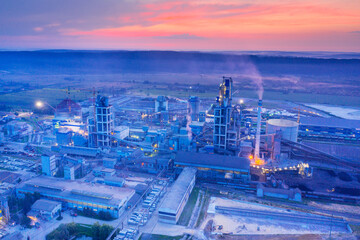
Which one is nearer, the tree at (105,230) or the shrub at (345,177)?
the tree at (105,230)

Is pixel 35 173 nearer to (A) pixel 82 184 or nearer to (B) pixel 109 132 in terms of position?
(A) pixel 82 184

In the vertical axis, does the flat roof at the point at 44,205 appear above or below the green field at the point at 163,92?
below

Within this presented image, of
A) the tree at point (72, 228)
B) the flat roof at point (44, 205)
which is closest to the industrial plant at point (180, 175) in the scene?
the flat roof at point (44, 205)

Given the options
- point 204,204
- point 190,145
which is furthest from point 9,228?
point 190,145

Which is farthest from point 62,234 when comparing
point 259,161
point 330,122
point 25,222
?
point 330,122

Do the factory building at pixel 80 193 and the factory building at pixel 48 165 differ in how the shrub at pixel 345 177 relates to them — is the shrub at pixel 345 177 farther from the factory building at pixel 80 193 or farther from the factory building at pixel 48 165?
the factory building at pixel 48 165

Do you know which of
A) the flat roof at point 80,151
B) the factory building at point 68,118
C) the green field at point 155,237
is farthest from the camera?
the factory building at point 68,118

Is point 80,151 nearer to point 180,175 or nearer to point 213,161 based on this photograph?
point 180,175
